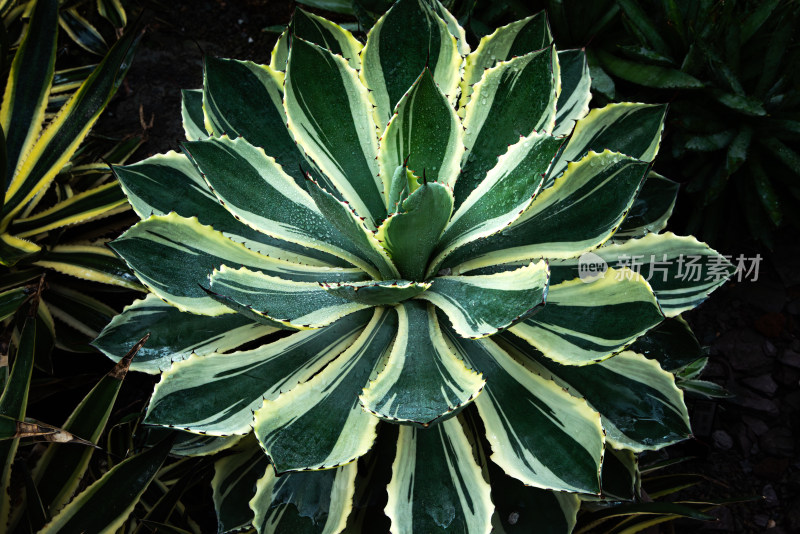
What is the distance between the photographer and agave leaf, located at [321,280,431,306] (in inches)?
35.2

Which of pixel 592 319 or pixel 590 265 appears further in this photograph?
pixel 590 265

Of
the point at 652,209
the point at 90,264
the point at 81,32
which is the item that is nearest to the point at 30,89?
the point at 90,264

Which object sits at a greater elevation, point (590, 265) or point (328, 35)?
point (328, 35)

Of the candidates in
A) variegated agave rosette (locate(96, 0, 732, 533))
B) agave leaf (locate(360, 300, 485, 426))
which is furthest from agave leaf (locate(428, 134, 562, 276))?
agave leaf (locate(360, 300, 485, 426))

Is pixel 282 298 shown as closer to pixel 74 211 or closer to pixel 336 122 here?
pixel 336 122

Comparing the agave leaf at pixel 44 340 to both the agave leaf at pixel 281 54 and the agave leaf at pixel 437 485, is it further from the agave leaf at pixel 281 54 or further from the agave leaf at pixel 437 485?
the agave leaf at pixel 437 485

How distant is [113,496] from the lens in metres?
1.20

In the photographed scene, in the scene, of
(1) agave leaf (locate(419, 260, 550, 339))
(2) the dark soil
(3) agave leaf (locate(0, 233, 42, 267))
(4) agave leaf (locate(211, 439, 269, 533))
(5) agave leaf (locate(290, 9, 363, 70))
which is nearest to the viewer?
(1) agave leaf (locate(419, 260, 550, 339))

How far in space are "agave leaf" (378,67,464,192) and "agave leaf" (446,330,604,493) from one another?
0.29 metres

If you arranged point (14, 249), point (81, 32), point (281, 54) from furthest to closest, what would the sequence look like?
point (81, 32)
point (14, 249)
point (281, 54)

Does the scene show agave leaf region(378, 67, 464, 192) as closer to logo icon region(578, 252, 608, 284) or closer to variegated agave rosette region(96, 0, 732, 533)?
variegated agave rosette region(96, 0, 732, 533)

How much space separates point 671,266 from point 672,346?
18 centimetres

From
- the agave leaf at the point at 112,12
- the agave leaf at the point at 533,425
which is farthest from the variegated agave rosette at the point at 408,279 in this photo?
the agave leaf at the point at 112,12

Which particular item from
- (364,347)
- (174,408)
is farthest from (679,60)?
(174,408)
